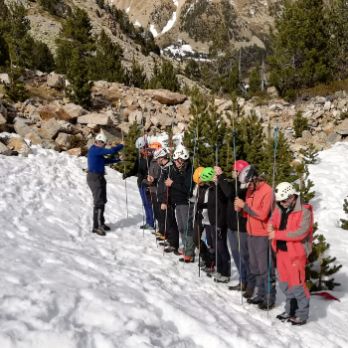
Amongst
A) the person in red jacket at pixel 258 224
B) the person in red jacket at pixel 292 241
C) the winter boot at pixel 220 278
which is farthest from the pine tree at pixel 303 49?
the person in red jacket at pixel 292 241

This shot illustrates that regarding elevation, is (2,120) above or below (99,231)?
above

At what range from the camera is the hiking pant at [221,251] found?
6.98 meters

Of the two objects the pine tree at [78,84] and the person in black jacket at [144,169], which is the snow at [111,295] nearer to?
the person in black jacket at [144,169]

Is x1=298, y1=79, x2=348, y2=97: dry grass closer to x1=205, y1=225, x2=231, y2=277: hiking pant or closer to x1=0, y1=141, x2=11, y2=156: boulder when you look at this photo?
x1=0, y1=141, x2=11, y2=156: boulder

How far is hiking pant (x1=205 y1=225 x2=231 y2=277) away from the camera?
6983 millimetres

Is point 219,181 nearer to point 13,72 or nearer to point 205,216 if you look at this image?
point 205,216

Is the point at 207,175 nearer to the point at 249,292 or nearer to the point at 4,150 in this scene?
the point at 249,292

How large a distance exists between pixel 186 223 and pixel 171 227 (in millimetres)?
610

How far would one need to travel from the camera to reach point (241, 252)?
653 centimetres

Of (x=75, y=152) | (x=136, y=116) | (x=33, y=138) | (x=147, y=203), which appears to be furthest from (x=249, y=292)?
(x=136, y=116)

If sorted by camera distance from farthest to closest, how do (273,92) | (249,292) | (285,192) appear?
(273,92) → (249,292) → (285,192)

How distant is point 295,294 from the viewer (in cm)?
578

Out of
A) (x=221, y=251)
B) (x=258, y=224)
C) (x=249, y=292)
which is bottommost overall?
(x=249, y=292)

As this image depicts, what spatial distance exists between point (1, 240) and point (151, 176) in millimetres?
3282
